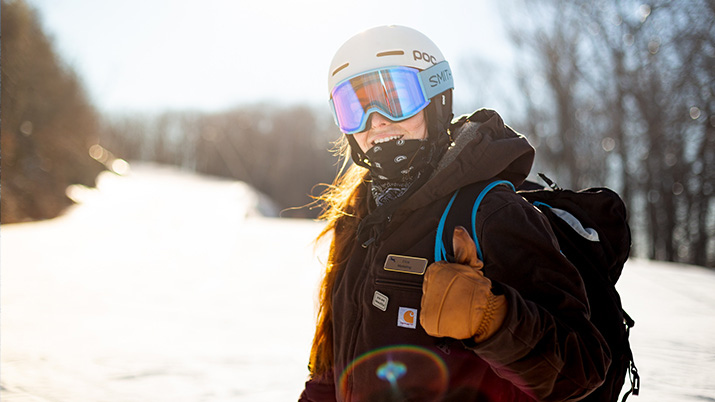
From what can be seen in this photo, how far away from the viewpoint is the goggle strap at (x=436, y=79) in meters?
1.95

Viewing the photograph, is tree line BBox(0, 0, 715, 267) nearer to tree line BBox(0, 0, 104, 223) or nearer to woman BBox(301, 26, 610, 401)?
tree line BBox(0, 0, 104, 223)

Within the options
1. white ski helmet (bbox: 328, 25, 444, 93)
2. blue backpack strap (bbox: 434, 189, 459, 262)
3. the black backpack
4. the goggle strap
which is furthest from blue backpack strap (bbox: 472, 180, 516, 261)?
white ski helmet (bbox: 328, 25, 444, 93)

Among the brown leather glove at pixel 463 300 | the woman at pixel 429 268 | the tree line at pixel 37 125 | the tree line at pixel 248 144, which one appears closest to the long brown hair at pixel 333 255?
the woman at pixel 429 268

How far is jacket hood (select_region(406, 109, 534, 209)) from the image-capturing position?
1460 millimetres

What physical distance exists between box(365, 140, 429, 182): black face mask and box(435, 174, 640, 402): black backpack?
35 centimetres

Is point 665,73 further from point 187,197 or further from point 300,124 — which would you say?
point 300,124

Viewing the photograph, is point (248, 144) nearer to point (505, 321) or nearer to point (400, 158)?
point (400, 158)

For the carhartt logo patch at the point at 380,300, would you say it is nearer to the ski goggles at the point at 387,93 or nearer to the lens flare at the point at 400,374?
the lens flare at the point at 400,374

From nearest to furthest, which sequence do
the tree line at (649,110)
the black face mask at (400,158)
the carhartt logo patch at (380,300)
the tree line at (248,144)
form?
1. the carhartt logo patch at (380,300)
2. the black face mask at (400,158)
3. the tree line at (649,110)
4. the tree line at (248,144)

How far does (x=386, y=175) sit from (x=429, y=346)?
716mm

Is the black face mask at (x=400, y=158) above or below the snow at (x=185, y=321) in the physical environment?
above

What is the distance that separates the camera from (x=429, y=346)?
1.43 m

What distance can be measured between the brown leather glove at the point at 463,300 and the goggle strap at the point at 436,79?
970 mm

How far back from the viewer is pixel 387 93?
189 centimetres
